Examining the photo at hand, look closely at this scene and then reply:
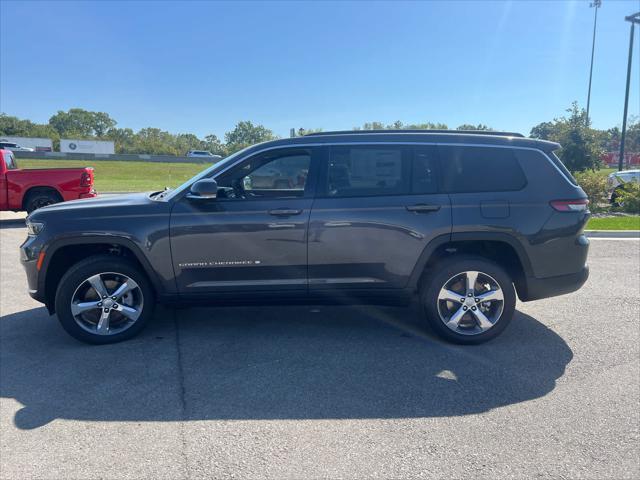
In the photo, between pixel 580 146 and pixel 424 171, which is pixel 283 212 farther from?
pixel 580 146

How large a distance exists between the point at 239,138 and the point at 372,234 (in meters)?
102

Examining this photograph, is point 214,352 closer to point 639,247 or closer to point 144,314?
point 144,314

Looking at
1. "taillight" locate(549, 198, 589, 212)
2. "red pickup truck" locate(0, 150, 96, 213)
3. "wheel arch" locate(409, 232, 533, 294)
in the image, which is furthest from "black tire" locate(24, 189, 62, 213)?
"taillight" locate(549, 198, 589, 212)

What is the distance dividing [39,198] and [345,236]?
35.8ft

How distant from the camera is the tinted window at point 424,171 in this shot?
4.19m

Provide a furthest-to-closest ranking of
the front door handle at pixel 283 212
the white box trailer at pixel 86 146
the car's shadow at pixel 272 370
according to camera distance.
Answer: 1. the white box trailer at pixel 86 146
2. the front door handle at pixel 283 212
3. the car's shadow at pixel 272 370

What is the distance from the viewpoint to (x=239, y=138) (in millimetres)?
101688

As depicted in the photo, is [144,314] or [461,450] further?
[144,314]

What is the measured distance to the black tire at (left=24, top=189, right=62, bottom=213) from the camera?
39.1 ft

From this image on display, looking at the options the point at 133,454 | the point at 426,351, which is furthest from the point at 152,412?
the point at 426,351

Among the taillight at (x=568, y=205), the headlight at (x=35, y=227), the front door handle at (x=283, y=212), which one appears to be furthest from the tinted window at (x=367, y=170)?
the headlight at (x=35, y=227)

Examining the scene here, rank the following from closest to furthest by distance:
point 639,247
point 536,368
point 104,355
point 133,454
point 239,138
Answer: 1. point 133,454
2. point 536,368
3. point 104,355
4. point 639,247
5. point 239,138

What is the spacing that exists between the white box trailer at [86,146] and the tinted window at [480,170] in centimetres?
7526

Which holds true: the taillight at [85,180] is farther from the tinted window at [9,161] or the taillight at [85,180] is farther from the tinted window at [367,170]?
the tinted window at [367,170]
